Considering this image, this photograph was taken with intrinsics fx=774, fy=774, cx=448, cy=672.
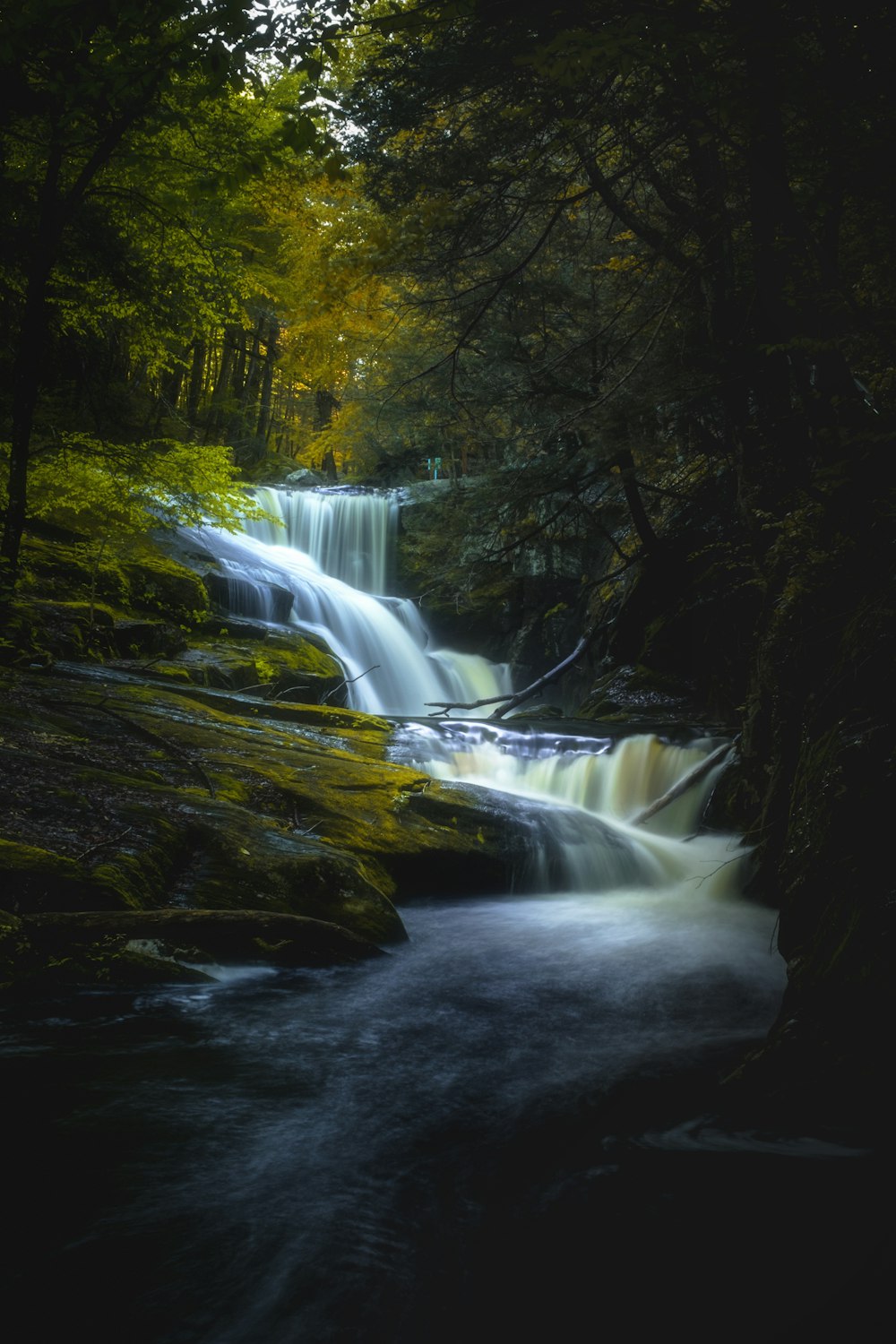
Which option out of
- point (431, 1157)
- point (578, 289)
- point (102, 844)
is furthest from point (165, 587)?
point (431, 1157)

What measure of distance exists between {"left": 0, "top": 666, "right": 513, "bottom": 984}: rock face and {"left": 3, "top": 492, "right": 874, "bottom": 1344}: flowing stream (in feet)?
1.50

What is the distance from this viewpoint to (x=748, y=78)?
3.13m

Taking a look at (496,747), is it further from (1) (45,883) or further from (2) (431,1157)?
(2) (431,1157)

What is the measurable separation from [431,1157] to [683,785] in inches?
266

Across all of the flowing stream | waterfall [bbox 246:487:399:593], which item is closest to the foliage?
the flowing stream

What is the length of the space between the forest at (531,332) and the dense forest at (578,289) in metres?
0.04

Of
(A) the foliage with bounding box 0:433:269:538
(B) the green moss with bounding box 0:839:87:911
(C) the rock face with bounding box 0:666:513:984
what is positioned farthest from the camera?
(A) the foliage with bounding box 0:433:269:538

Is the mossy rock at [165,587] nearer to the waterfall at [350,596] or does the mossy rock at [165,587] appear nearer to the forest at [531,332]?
the forest at [531,332]

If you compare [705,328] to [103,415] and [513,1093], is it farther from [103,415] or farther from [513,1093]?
[513,1093]

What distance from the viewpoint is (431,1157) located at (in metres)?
2.99

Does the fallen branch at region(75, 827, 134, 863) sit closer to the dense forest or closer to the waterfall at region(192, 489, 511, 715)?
the dense forest

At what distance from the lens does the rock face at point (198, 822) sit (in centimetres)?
408

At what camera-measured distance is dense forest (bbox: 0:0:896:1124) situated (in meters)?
3.14

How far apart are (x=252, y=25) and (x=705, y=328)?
19.6ft
